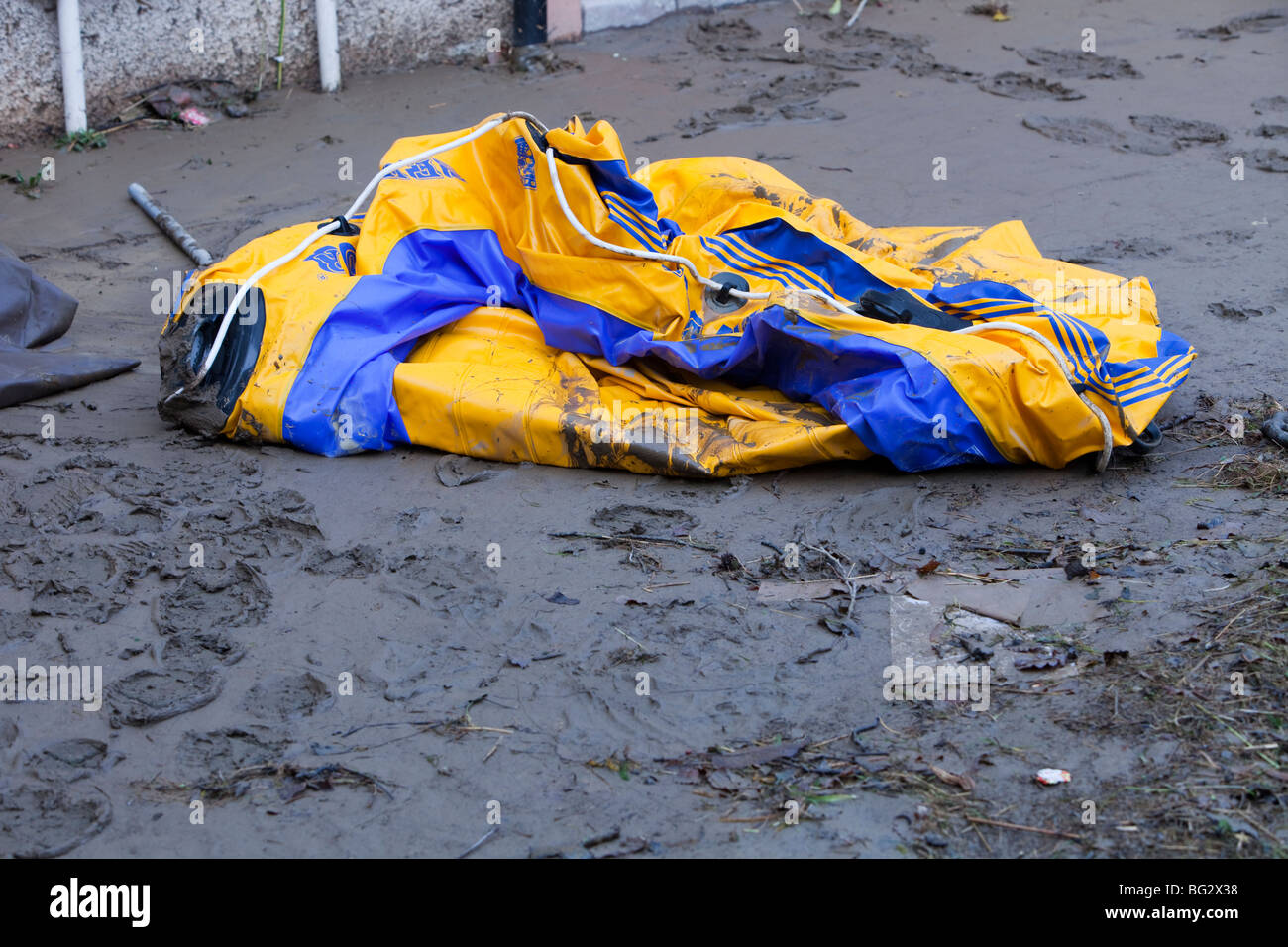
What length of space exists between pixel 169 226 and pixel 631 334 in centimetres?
209

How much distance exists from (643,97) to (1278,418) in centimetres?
352

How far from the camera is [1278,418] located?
2.53 meters

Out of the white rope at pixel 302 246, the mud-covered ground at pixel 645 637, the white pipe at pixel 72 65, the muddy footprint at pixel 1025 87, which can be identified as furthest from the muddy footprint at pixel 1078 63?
the white pipe at pixel 72 65

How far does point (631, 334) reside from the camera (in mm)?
2867

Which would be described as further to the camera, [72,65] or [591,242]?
[72,65]

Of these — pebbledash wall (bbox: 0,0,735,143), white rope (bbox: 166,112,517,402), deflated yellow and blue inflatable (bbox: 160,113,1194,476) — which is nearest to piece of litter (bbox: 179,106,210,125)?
pebbledash wall (bbox: 0,0,735,143)

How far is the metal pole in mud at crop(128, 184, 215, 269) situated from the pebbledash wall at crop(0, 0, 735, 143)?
2.84 feet

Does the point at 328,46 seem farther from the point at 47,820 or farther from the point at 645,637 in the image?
the point at 47,820

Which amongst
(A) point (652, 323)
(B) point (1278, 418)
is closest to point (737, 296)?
(A) point (652, 323)

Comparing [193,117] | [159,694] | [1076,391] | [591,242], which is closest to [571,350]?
[591,242]

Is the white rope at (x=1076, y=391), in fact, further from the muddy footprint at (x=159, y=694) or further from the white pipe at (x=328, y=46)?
the white pipe at (x=328, y=46)

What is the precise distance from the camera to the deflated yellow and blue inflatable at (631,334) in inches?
97.2

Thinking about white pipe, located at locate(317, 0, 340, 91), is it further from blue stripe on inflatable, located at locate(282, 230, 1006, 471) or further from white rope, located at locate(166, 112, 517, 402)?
blue stripe on inflatable, located at locate(282, 230, 1006, 471)
